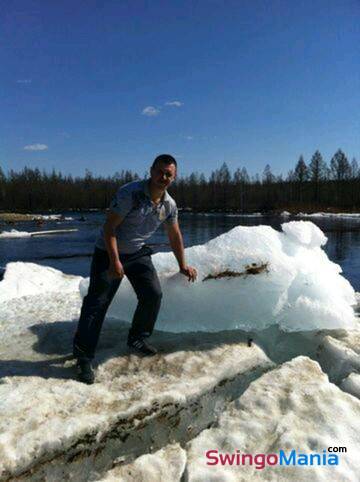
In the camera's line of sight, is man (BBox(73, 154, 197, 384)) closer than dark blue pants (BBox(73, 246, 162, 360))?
Yes

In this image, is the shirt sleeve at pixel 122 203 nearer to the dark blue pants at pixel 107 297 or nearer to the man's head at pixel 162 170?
the man's head at pixel 162 170

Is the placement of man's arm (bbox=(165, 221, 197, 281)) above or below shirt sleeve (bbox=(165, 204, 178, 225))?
below

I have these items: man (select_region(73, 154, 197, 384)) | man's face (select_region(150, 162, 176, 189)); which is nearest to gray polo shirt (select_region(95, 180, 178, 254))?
man (select_region(73, 154, 197, 384))

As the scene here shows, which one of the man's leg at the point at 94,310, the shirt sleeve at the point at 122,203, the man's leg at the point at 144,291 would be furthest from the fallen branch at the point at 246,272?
the shirt sleeve at the point at 122,203

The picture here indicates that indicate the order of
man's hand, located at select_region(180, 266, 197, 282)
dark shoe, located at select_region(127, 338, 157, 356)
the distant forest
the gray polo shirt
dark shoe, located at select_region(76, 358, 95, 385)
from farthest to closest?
1. the distant forest
2. man's hand, located at select_region(180, 266, 197, 282)
3. dark shoe, located at select_region(127, 338, 157, 356)
4. the gray polo shirt
5. dark shoe, located at select_region(76, 358, 95, 385)

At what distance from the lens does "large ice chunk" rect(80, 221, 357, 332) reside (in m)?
4.82

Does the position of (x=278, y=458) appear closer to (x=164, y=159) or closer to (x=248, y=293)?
(x=248, y=293)

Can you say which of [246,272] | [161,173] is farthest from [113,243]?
[246,272]

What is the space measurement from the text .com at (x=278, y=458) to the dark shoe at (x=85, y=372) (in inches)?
53.9

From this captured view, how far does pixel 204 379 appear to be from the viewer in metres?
3.73

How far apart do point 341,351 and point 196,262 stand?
74.9 inches

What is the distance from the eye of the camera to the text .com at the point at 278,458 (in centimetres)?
263

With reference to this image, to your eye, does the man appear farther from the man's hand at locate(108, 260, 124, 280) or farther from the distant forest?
the distant forest

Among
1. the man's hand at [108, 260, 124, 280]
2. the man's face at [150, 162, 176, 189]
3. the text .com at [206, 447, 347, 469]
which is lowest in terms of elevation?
the text .com at [206, 447, 347, 469]
